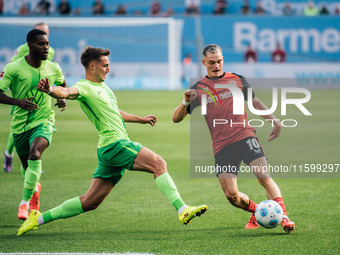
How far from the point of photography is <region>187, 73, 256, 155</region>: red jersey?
21.1 ft

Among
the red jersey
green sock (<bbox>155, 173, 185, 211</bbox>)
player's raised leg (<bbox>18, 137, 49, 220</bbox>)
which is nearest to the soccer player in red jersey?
the red jersey

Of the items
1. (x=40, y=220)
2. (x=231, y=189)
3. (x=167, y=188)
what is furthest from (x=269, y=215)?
(x=40, y=220)

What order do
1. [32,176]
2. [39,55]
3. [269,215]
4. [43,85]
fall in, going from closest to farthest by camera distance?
[43,85] < [269,215] < [32,176] < [39,55]

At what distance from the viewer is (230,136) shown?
6.43 m

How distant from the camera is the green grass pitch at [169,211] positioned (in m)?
5.88

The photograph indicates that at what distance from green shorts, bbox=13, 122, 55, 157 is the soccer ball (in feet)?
9.14

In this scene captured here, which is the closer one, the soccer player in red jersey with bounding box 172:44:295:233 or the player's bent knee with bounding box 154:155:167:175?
the player's bent knee with bounding box 154:155:167:175

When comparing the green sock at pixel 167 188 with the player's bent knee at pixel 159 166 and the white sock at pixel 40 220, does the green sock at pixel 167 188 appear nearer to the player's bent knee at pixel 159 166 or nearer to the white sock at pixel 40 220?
the player's bent knee at pixel 159 166

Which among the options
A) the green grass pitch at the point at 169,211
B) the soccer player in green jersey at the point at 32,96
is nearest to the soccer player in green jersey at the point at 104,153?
the green grass pitch at the point at 169,211

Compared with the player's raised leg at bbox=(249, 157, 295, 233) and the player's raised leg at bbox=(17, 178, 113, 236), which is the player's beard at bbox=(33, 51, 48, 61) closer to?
the player's raised leg at bbox=(17, 178, 113, 236)

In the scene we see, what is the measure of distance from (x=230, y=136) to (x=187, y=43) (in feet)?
89.4

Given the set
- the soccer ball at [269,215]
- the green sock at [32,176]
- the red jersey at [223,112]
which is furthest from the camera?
the green sock at [32,176]

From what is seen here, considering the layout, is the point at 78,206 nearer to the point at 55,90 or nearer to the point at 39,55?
the point at 55,90

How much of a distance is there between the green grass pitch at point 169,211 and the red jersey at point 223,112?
1.03 metres
